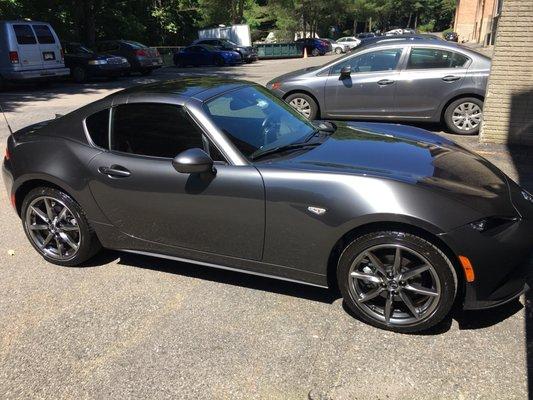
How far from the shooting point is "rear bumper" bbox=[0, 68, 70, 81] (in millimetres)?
15211

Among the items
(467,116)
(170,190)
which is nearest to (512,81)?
(467,116)

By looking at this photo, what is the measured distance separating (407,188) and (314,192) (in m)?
0.54

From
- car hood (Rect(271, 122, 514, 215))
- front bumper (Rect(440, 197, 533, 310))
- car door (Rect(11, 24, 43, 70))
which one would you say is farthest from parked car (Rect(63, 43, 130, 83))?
front bumper (Rect(440, 197, 533, 310))

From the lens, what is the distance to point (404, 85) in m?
8.24

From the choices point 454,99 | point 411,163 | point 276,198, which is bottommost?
point 454,99

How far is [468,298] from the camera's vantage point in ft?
9.14

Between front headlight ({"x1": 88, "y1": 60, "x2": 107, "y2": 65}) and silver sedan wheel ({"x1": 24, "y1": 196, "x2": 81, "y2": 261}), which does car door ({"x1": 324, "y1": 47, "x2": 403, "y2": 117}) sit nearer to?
silver sedan wheel ({"x1": 24, "y1": 196, "x2": 81, "y2": 261})

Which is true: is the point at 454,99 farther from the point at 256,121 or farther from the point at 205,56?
the point at 205,56

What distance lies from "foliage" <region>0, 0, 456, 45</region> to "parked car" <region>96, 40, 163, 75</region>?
16.1ft

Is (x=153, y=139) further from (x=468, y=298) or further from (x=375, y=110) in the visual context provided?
(x=375, y=110)

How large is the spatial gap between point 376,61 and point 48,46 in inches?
478

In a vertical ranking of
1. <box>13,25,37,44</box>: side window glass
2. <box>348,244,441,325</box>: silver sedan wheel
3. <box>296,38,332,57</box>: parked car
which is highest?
<box>13,25,37,44</box>: side window glass

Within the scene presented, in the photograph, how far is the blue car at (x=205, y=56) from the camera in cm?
2897

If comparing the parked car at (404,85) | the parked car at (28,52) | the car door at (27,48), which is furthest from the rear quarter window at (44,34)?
the parked car at (404,85)
